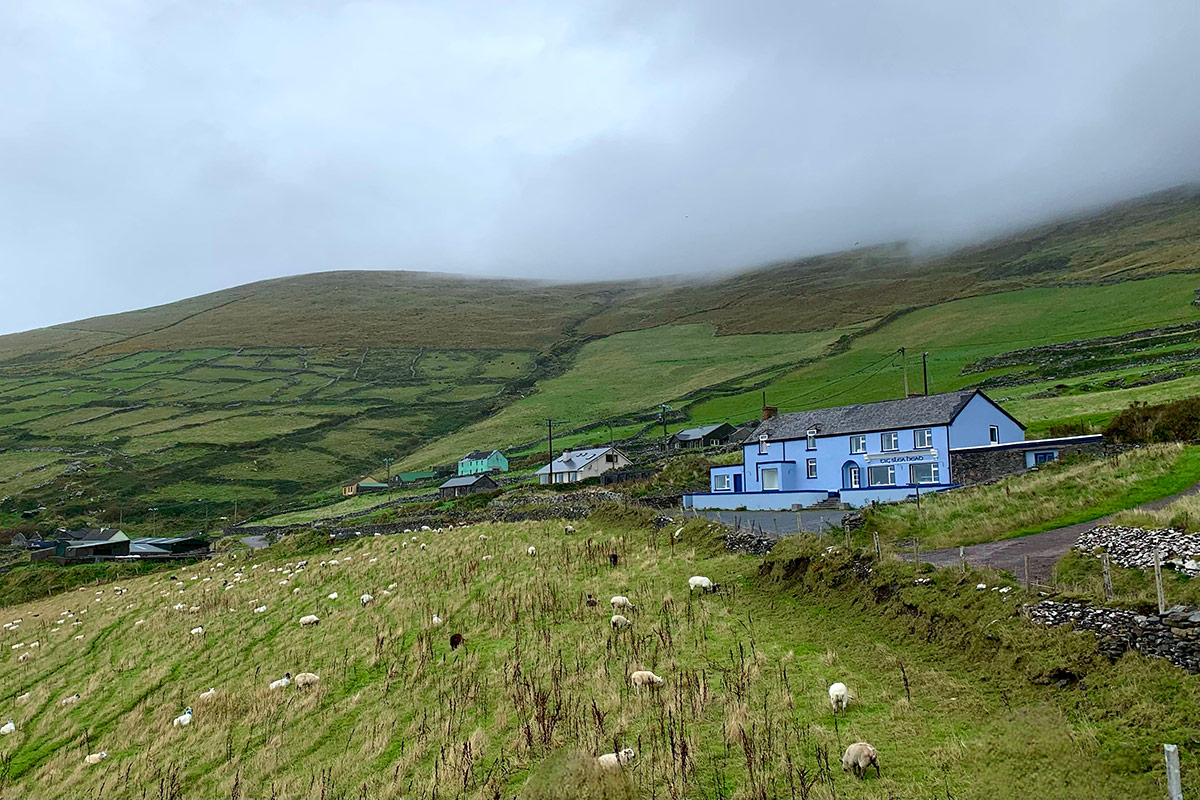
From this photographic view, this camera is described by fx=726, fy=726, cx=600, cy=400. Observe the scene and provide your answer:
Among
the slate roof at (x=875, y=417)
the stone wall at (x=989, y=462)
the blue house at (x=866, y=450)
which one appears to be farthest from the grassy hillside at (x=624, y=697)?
the slate roof at (x=875, y=417)

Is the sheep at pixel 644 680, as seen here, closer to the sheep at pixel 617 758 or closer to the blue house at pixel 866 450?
the sheep at pixel 617 758

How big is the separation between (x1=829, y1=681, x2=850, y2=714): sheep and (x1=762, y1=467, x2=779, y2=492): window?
4338cm

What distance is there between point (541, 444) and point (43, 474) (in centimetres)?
6949

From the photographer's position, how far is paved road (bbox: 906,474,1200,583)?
1914 centimetres

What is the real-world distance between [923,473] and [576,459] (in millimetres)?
43345

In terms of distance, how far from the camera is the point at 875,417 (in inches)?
1994

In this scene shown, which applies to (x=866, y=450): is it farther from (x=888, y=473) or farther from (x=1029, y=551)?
(x=1029, y=551)

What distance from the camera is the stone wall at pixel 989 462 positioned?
40688mm

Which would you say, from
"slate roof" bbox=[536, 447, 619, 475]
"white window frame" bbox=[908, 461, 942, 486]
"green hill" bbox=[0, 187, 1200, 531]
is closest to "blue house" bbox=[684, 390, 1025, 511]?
"white window frame" bbox=[908, 461, 942, 486]

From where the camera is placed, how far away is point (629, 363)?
6407 inches

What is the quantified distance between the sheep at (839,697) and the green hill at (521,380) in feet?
161

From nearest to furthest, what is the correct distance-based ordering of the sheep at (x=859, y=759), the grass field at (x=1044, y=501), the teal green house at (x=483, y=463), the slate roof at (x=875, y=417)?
the sheep at (x=859, y=759) → the grass field at (x=1044, y=501) → the slate roof at (x=875, y=417) → the teal green house at (x=483, y=463)

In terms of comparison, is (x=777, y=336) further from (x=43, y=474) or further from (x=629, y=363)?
(x=43, y=474)

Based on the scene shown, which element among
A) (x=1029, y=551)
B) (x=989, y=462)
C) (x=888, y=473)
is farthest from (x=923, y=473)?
(x=1029, y=551)
